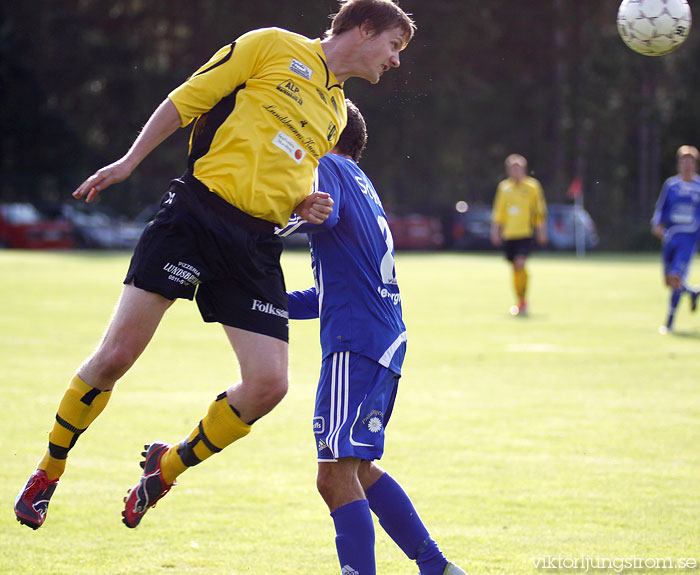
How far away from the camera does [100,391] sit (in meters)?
4.45

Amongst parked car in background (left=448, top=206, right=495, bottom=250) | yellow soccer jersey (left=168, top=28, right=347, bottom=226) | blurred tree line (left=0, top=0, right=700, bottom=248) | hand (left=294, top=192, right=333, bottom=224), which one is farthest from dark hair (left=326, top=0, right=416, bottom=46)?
blurred tree line (left=0, top=0, right=700, bottom=248)

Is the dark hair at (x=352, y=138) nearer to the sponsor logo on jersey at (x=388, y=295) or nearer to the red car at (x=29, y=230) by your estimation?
the sponsor logo on jersey at (x=388, y=295)

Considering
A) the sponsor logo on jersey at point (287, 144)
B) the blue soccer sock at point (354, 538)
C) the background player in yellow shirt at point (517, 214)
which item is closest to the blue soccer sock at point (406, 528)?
the blue soccer sock at point (354, 538)

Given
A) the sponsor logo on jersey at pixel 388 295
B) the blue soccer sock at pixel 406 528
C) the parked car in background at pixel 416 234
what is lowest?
the parked car in background at pixel 416 234

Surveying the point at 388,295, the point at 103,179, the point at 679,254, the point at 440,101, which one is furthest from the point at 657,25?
the point at 440,101

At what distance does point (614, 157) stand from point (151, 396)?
43915mm

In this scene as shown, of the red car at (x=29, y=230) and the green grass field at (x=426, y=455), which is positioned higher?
the green grass field at (x=426, y=455)

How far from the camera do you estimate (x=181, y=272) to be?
4.30 meters

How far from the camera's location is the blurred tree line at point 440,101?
43.2m

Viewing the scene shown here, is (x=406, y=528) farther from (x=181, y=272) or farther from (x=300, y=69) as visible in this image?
(x=300, y=69)

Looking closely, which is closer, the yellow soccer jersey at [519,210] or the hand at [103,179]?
the hand at [103,179]

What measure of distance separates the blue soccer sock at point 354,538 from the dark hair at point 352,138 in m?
1.52

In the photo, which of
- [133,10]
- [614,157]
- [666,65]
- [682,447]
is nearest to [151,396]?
[682,447]

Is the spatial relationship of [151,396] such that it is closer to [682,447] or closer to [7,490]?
[7,490]
